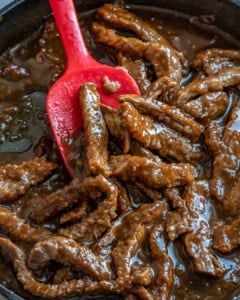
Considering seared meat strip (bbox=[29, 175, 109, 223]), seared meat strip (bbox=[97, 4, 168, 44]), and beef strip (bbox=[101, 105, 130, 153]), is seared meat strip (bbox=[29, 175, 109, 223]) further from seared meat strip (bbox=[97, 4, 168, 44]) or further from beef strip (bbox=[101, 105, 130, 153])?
seared meat strip (bbox=[97, 4, 168, 44])

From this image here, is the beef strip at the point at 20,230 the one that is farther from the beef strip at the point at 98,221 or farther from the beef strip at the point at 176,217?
the beef strip at the point at 176,217

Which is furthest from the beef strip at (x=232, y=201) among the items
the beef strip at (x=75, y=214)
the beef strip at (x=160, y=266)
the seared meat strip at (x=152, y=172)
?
the beef strip at (x=75, y=214)

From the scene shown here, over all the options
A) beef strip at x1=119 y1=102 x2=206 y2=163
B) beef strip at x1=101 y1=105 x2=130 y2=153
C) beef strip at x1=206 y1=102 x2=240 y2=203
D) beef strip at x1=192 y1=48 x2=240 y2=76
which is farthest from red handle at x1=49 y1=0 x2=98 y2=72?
beef strip at x1=206 y1=102 x2=240 y2=203

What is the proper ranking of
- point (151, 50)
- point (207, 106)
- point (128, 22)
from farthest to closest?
point (128, 22)
point (151, 50)
point (207, 106)

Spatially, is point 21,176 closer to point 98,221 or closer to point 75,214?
point 75,214

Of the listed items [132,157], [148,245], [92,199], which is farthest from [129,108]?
[148,245]

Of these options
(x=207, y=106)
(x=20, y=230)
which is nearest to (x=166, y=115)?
(x=207, y=106)
